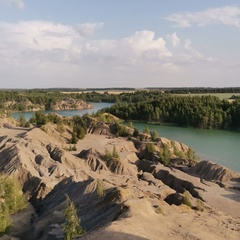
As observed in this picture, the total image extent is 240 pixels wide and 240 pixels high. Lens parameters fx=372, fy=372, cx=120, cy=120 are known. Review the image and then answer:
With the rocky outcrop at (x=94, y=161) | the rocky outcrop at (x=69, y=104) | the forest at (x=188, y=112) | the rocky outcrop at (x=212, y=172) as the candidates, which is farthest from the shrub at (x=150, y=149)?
the rocky outcrop at (x=69, y=104)

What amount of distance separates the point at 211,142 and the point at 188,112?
94.6 ft

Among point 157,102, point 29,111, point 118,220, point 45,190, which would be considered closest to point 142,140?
point 45,190

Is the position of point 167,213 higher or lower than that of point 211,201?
higher

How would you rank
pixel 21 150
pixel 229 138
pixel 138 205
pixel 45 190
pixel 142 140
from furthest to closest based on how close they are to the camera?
pixel 229 138
pixel 142 140
pixel 21 150
pixel 45 190
pixel 138 205

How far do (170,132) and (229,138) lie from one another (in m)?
13.4

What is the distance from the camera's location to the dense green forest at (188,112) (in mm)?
91188

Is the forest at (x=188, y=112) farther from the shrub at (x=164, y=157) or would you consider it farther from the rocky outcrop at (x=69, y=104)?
the shrub at (x=164, y=157)

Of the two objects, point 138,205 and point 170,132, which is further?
point 170,132

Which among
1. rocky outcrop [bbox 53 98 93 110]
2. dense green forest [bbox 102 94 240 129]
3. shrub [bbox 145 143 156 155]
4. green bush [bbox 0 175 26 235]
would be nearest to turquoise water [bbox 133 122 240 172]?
dense green forest [bbox 102 94 240 129]

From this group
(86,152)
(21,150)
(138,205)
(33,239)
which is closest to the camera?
(138,205)

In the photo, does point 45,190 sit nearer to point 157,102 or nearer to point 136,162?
point 136,162

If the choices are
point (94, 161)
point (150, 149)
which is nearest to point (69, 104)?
point (150, 149)

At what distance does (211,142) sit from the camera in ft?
224

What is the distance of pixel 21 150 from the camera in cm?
3497
